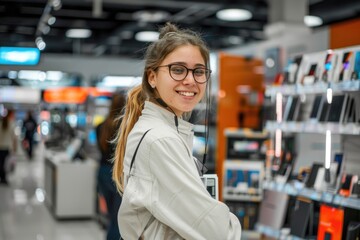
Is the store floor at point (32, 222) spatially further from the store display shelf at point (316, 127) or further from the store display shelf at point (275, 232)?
the store display shelf at point (316, 127)

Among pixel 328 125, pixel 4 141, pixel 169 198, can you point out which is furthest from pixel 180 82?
pixel 4 141

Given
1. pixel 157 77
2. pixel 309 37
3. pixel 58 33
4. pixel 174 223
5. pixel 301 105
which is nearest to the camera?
pixel 174 223

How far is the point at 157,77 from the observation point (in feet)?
7.05

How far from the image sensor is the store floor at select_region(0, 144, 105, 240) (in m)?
Result: 7.69

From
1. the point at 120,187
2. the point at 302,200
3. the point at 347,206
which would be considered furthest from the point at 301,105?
the point at 120,187

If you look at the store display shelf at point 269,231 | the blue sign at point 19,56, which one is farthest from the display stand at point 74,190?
the store display shelf at point 269,231

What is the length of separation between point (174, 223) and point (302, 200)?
299 centimetres

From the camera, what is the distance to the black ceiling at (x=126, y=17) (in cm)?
1426

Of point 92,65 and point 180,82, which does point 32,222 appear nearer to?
point 180,82

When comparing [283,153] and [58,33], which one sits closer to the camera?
[283,153]

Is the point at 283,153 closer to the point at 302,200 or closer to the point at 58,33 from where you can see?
the point at 302,200

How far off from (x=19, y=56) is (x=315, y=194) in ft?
20.5

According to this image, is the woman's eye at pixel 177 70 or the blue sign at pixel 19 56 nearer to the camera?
the woman's eye at pixel 177 70

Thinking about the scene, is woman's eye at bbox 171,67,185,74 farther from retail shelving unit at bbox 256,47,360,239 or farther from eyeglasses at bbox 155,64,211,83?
retail shelving unit at bbox 256,47,360,239
